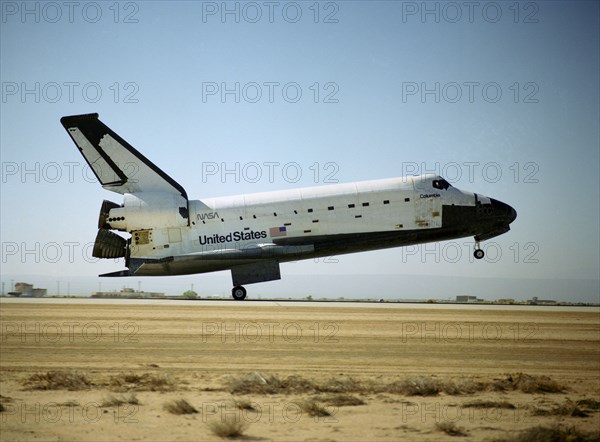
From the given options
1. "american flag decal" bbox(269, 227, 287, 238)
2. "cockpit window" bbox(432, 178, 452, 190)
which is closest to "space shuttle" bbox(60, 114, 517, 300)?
"american flag decal" bbox(269, 227, 287, 238)

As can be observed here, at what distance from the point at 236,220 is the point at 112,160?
6.50 m

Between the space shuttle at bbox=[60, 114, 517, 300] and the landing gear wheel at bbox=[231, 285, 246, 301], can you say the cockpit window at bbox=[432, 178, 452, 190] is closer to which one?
the space shuttle at bbox=[60, 114, 517, 300]

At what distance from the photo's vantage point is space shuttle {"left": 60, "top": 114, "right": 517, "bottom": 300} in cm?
2728

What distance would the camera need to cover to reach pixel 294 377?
16.1m

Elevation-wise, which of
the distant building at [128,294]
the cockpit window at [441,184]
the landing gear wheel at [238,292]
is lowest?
the distant building at [128,294]

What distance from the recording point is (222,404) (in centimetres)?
1465

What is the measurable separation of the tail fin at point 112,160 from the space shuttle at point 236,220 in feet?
0.15

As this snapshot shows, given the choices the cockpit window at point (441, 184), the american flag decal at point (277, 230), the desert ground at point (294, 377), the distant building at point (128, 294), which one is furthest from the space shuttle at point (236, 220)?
the distant building at point (128, 294)

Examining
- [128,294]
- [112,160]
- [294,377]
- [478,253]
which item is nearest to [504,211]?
[478,253]

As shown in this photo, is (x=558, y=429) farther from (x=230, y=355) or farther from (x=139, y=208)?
(x=139, y=208)

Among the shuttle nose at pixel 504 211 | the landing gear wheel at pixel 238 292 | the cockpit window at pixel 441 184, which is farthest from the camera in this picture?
the shuttle nose at pixel 504 211

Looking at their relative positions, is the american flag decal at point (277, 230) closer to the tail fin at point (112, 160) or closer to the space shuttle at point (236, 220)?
the space shuttle at point (236, 220)

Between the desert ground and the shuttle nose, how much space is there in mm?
5397

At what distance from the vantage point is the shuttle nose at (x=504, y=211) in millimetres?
29234
